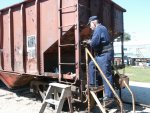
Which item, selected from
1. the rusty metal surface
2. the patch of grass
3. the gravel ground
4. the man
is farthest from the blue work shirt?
the patch of grass

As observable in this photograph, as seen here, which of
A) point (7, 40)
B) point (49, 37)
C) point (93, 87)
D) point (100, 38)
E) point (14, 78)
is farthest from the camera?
point (7, 40)

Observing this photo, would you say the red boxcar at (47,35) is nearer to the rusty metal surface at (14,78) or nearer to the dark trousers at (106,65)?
the rusty metal surface at (14,78)

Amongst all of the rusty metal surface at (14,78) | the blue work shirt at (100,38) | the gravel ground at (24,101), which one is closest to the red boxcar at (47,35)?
the rusty metal surface at (14,78)

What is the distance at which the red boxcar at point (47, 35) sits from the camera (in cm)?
759

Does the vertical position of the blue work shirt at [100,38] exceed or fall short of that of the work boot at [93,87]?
it exceeds it

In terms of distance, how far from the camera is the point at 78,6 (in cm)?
732

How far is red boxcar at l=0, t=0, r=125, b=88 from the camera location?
759cm

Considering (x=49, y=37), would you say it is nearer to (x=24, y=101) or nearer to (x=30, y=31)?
(x=30, y=31)

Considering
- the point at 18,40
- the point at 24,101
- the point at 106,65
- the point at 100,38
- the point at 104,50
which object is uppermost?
the point at 18,40

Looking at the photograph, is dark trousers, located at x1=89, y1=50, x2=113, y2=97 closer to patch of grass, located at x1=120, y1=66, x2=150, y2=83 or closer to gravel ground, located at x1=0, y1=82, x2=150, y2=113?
gravel ground, located at x1=0, y1=82, x2=150, y2=113

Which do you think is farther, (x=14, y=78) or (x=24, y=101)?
(x=14, y=78)

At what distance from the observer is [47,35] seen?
8367mm

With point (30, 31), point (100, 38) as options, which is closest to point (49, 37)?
point (30, 31)

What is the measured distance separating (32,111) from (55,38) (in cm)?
235
